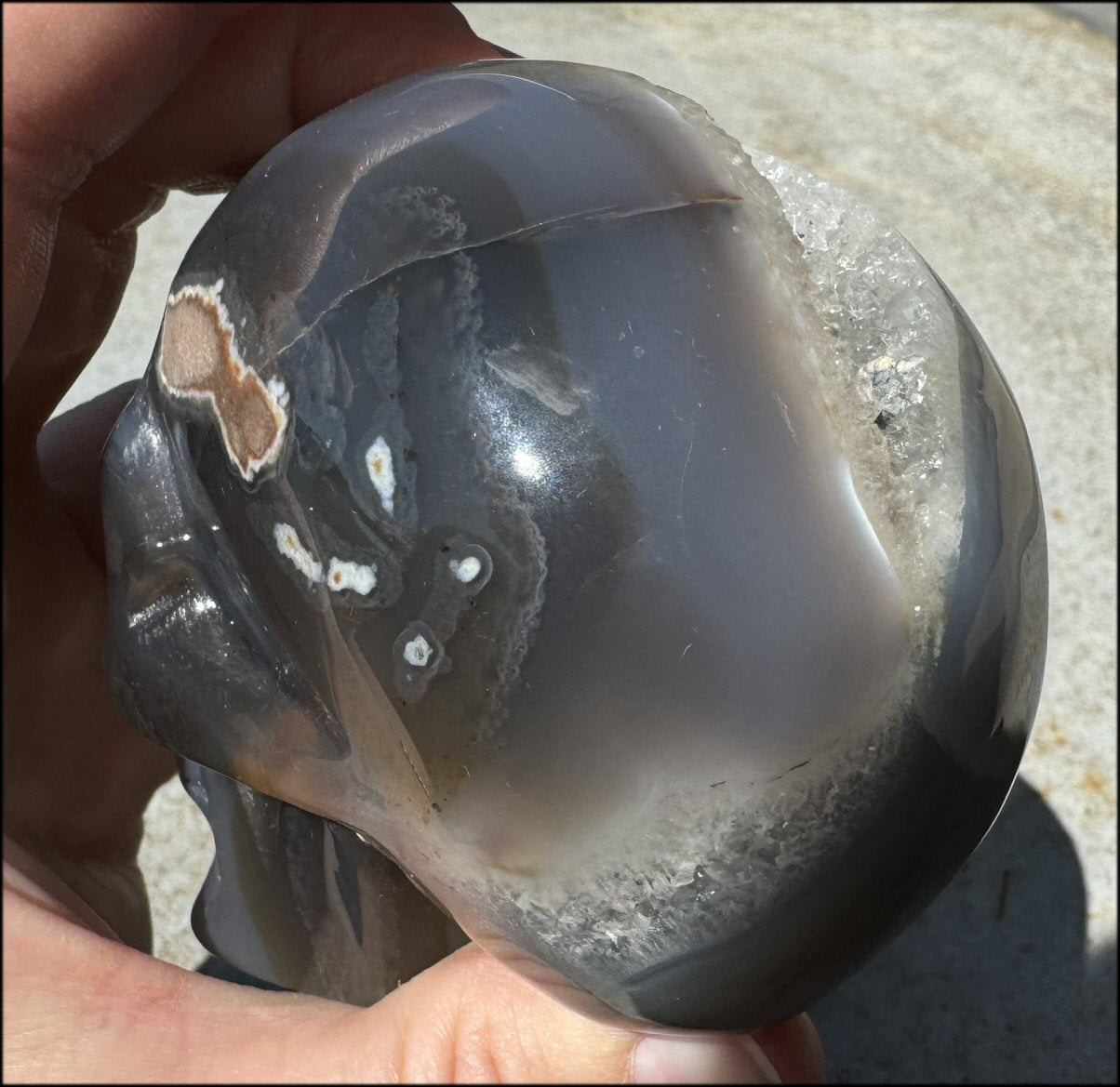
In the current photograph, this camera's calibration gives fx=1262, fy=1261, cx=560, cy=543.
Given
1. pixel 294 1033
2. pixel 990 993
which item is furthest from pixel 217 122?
pixel 990 993

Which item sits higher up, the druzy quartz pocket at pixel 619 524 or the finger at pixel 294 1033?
the druzy quartz pocket at pixel 619 524

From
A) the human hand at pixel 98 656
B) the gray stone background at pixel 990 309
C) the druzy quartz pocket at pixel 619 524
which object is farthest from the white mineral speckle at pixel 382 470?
the gray stone background at pixel 990 309

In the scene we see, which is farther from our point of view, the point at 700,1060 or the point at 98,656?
the point at 98,656

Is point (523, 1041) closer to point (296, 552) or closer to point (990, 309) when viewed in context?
point (296, 552)

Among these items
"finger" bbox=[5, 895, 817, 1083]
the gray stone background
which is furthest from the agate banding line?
the gray stone background

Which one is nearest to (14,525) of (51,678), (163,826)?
(51,678)

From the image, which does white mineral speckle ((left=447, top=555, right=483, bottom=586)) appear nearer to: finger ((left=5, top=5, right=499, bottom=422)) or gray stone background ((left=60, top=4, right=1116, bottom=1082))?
finger ((left=5, top=5, right=499, bottom=422))

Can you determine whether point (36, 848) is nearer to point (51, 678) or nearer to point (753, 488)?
point (51, 678)

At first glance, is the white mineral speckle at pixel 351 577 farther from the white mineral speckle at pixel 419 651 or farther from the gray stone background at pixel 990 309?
the gray stone background at pixel 990 309
